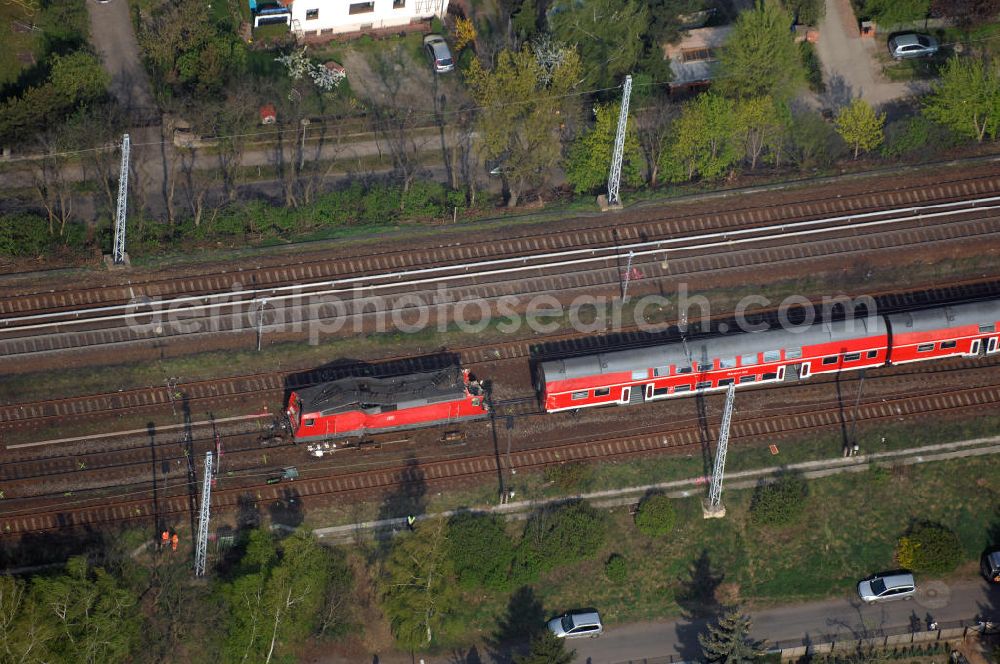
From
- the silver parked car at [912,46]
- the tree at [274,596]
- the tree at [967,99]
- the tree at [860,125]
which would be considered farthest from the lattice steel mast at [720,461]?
the silver parked car at [912,46]

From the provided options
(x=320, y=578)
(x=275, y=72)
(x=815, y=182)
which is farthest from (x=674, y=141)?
(x=320, y=578)

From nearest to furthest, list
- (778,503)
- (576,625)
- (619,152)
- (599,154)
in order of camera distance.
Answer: (576,625) < (778,503) < (619,152) < (599,154)

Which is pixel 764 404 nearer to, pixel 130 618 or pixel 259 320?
pixel 259 320

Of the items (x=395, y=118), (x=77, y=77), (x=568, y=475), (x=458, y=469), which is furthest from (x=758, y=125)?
(x=77, y=77)

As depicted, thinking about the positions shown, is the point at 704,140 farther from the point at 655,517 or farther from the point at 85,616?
the point at 85,616

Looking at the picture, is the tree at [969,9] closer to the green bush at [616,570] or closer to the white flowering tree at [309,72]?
the white flowering tree at [309,72]

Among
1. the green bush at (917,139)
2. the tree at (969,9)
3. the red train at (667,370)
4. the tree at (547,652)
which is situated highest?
the tree at (969,9)
